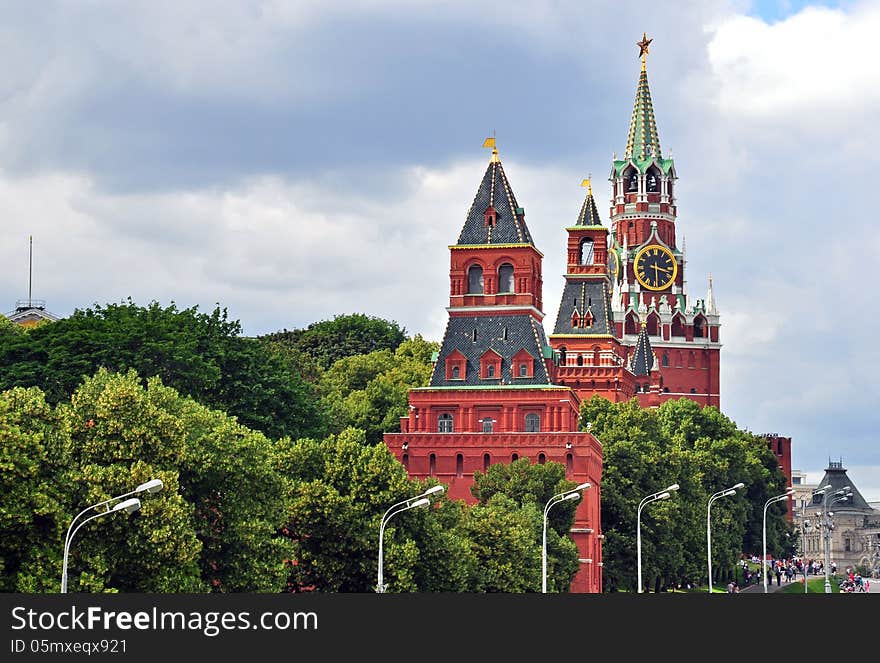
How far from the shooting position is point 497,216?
143875 millimetres

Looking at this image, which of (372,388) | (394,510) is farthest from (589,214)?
(394,510)

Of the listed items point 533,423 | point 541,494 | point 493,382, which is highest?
point 493,382

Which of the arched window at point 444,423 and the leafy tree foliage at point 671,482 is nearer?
the arched window at point 444,423

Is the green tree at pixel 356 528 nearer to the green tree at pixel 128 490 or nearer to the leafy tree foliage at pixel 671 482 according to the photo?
the green tree at pixel 128 490

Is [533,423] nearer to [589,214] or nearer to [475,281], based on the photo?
[475,281]

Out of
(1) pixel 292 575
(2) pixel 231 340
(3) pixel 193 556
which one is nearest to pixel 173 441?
(3) pixel 193 556

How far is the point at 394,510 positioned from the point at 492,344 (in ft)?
154

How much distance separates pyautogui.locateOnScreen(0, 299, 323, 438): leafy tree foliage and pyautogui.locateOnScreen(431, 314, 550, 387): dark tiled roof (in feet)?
39.6

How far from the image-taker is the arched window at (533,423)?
138 m

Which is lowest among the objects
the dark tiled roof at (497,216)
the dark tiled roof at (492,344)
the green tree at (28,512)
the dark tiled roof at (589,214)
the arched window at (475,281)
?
the green tree at (28,512)

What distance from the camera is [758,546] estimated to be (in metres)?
189

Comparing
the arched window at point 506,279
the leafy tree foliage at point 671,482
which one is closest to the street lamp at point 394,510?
the arched window at point 506,279

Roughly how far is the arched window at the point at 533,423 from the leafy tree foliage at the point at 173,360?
15.3 meters

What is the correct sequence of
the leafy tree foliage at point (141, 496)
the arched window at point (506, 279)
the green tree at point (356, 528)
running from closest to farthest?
the leafy tree foliage at point (141, 496) < the green tree at point (356, 528) < the arched window at point (506, 279)
